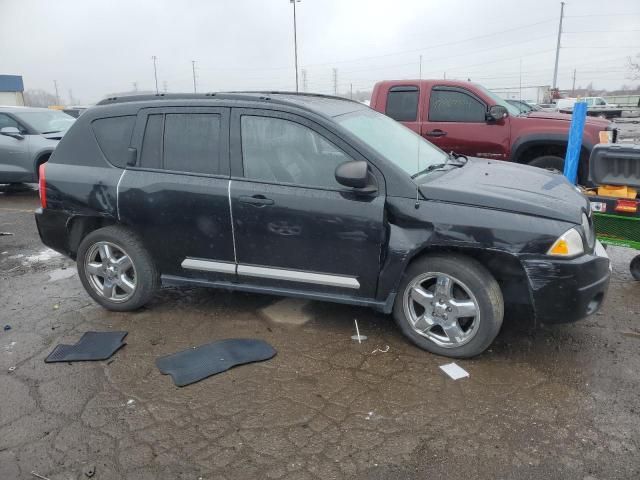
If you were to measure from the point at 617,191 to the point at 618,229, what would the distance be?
36cm

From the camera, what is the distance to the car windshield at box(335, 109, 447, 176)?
3.85m

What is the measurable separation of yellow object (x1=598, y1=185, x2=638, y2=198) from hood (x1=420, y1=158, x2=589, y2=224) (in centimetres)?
97

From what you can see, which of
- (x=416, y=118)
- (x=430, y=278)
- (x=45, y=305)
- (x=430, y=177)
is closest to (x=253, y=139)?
(x=430, y=177)

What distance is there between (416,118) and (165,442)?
20.5 ft

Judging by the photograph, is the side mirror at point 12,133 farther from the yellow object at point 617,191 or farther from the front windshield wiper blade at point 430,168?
the yellow object at point 617,191

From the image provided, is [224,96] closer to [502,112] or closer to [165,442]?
[165,442]

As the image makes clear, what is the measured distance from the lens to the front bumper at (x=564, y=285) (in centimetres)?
328

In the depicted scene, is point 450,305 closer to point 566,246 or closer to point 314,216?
point 566,246

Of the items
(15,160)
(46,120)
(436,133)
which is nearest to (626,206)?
(436,133)

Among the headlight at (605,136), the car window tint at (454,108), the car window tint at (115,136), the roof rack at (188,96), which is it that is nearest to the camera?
the roof rack at (188,96)

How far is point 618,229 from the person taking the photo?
15.9ft

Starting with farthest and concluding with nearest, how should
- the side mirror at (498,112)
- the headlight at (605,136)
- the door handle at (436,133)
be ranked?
1. the door handle at (436,133)
2. the side mirror at (498,112)
3. the headlight at (605,136)

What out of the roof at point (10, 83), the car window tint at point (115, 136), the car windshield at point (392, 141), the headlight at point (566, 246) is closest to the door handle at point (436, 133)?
the car windshield at point (392, 141)

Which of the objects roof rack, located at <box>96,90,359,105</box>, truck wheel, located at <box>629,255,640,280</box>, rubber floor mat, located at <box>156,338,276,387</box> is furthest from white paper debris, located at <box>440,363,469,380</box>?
truck wheel, located at <box>629,255,640,280</box>
